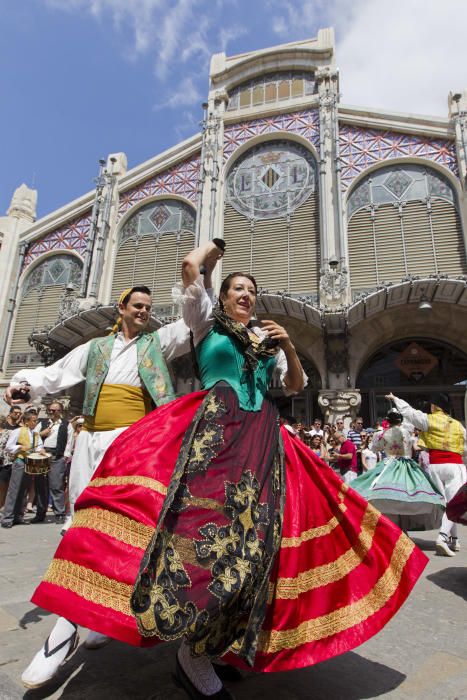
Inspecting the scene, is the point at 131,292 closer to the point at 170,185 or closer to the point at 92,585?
the point at 92,585

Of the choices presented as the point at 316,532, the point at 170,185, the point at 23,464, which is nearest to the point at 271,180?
the point at 170,185

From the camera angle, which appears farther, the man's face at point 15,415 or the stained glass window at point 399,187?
the stained glass window at point 399,187

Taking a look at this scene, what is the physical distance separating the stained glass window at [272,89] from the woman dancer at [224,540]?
55.5ft

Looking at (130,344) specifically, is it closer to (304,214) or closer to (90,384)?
(90,384)

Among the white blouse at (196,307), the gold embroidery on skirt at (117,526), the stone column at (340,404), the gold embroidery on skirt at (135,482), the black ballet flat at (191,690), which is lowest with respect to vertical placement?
→ the black ballet flat at (191,690)

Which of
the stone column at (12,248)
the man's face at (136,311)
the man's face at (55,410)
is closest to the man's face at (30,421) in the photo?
the man's face at (55,410)

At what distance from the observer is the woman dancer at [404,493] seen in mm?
5000

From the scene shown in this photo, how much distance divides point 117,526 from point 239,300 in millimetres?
1250

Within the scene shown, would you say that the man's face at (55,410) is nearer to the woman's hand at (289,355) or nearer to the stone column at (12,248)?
the woman's hand at (289,355)

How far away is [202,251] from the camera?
2.10m

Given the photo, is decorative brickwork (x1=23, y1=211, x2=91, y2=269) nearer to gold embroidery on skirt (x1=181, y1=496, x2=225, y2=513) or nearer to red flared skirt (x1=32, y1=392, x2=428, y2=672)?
red flared skirt (x1=32, y1=392, x2=428, y2=672)

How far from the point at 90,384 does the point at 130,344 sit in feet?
1.13

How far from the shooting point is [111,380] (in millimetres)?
2568

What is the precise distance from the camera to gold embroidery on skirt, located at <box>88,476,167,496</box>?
1745mm
